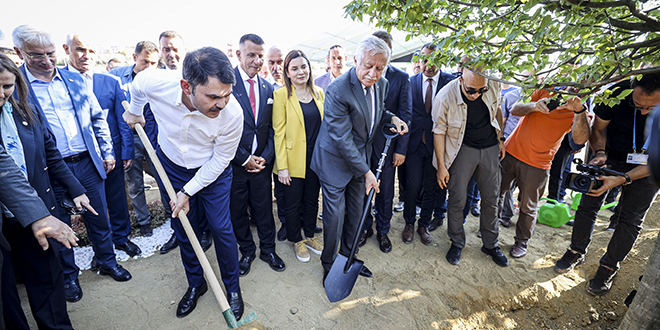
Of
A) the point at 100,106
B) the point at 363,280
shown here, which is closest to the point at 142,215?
the point at 100,106

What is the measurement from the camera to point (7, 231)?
5.96 ft

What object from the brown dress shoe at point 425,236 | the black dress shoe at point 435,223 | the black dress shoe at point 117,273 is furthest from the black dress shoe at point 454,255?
the black dress shoe at point 117,273

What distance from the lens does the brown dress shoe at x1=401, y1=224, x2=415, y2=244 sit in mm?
3678

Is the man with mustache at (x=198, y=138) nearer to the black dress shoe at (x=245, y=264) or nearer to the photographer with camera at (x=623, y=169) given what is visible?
the black dress shoe at (x=245, y=264)

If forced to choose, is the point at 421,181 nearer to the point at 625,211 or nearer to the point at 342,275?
the point at 342,275

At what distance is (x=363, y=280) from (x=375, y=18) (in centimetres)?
234

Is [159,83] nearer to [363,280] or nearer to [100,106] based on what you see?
[100,106]

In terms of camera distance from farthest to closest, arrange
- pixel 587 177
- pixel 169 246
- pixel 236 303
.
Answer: pixel 169 246 → pixel 587 177 → pixel 236 303

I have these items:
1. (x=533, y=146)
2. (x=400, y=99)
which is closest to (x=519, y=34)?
(x=400, y=99)

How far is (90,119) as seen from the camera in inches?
109

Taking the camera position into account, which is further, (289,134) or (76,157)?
(289,134)

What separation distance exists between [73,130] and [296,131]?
1950mm

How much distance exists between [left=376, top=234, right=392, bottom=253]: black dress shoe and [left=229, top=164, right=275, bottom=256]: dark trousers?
1.23m

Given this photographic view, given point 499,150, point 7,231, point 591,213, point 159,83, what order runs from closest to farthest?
point 7,231 < point 159,83 < point 591,213 < point 499,150
